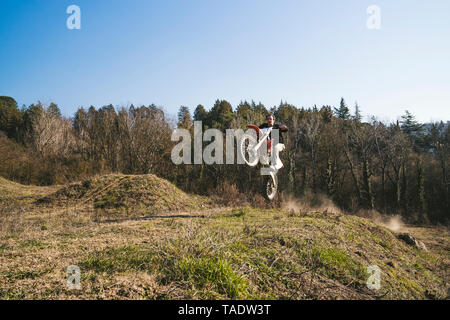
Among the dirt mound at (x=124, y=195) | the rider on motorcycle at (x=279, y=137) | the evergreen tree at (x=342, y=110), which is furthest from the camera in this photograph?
the evergreen tree at (x=342, y=110)

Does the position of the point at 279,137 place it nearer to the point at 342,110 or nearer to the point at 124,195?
the point at 124,195

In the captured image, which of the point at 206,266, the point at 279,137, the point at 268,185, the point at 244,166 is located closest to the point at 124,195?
the point at 268,185

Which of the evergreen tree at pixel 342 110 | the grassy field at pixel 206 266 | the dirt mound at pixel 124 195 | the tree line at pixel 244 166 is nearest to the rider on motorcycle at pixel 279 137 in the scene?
the grassy field at pixel 206 266

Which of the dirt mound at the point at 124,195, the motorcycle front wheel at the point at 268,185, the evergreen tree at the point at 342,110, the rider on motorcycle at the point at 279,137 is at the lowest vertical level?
the dirt mound at the point at 124,195

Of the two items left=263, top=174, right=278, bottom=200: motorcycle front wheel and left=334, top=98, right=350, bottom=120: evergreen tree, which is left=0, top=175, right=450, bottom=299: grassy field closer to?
left=263, top=174, right=278, bottom=200: motorcycle front wheel

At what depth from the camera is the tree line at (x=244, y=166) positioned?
26438mm

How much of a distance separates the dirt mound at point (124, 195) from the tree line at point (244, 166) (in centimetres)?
631

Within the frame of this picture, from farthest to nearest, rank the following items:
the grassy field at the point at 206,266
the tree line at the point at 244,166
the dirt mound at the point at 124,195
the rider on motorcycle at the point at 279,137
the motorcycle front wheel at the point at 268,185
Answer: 1. the tree line at the point at 244,166
2. the dirt mound at the point at 124,195
3. the motorcycle front wheel at the point at 268,185
4. the rider on motorcycle at the point at 279,137
5. the grassy field at the point at 206,266

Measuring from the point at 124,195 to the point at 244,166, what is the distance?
63.7ft

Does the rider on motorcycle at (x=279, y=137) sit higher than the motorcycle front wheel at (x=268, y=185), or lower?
higher

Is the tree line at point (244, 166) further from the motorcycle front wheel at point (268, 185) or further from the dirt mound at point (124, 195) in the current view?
the motorcycle front wheel at point (268, 185)

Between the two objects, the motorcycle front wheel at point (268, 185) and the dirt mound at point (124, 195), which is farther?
the dirt mound at point (124, 195)
